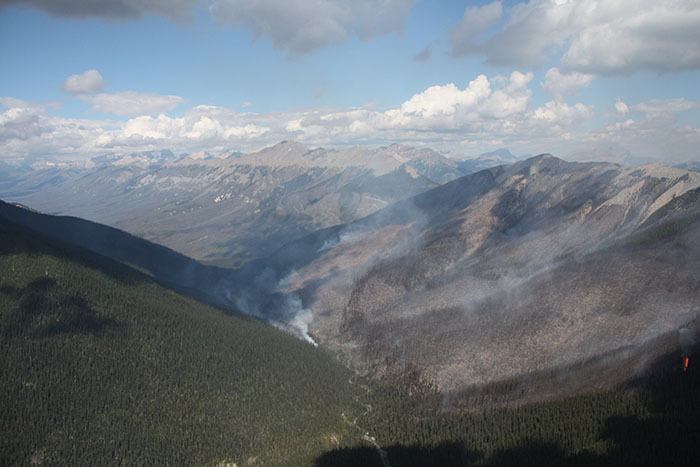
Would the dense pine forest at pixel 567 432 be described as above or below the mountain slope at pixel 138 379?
below

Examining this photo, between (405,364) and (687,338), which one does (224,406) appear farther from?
(687,338)

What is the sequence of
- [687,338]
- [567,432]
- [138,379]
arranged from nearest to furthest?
[567,432] < [687,338] < [138,379]

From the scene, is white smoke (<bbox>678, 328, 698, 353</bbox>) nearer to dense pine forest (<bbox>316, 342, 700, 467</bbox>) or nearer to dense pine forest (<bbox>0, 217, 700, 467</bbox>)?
dense pine forest (<bbox>316, 342, 700, 467</bbox>)

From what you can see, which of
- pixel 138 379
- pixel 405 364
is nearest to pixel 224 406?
pixel 138 379

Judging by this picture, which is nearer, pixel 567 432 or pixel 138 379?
pixel 567 432

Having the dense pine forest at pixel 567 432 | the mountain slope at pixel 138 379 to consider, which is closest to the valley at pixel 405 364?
the dense pine forest at pixel 567 432

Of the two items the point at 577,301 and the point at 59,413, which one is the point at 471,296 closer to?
the point at 577,301

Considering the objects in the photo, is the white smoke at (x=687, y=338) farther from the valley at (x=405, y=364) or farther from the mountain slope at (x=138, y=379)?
the mountain slope at (x=138, y=379)
